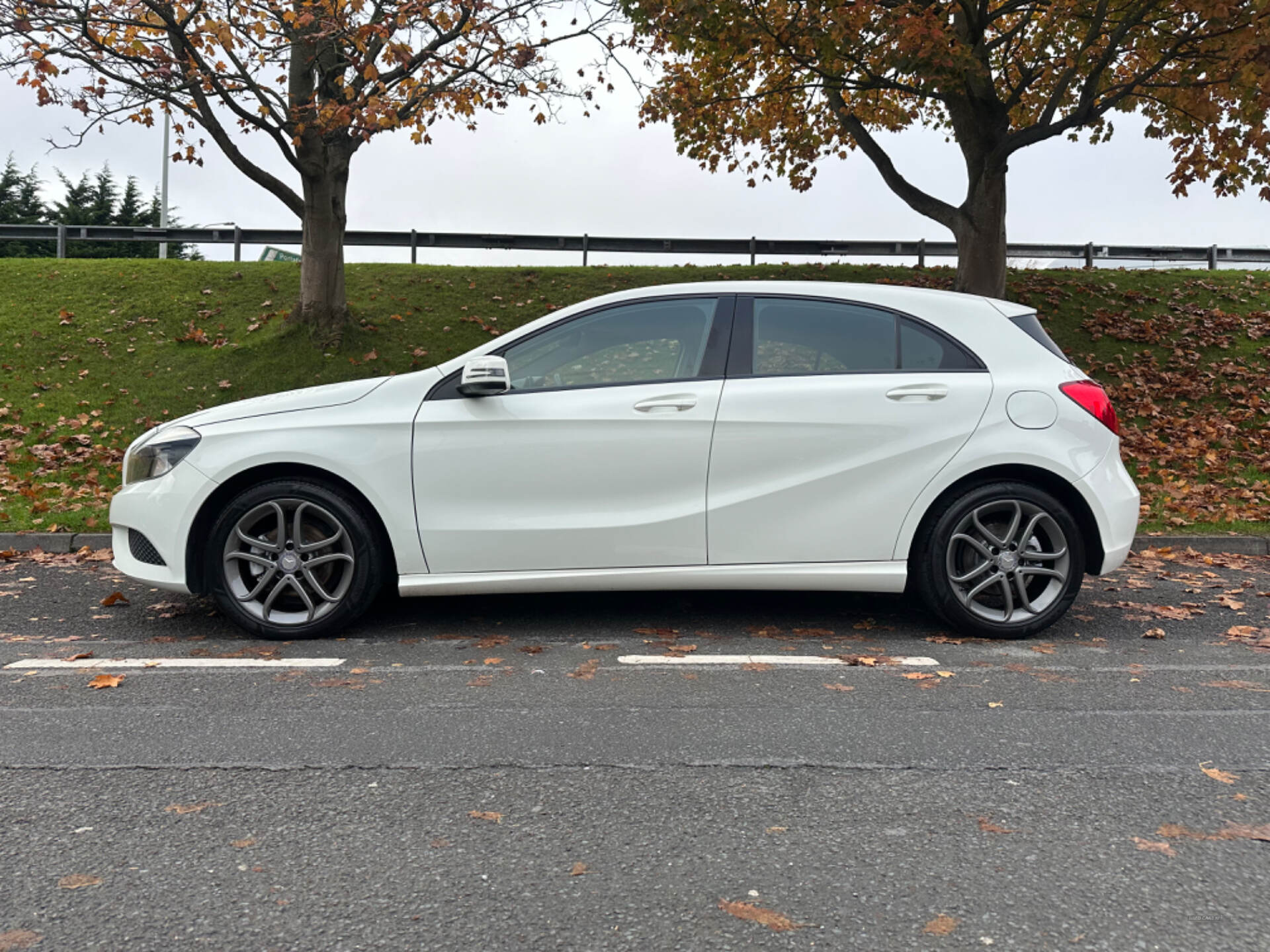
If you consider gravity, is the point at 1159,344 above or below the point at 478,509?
above

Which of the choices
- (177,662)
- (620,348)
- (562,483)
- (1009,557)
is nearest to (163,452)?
(177,662)

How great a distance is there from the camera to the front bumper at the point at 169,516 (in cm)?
489

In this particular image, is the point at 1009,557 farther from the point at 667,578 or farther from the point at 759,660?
the point at 667,578

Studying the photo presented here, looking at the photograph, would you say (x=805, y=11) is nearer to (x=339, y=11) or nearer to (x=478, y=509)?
(x=339, y=11)

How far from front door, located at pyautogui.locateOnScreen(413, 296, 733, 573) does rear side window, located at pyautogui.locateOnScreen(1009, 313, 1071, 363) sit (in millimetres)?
1626

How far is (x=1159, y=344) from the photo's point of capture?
14727mm

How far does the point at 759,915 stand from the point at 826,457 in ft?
9.37

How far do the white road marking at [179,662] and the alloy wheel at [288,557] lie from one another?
0.36 meters

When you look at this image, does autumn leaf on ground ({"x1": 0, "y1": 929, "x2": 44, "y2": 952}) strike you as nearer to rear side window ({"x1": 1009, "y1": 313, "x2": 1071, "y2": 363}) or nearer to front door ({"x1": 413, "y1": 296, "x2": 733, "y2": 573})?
front door ({"x1": 413, "y1": 296, "x2": 733, "y2": 573})

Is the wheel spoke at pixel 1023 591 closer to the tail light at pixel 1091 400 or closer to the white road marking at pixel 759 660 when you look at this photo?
the white road marking at pixel 759 660

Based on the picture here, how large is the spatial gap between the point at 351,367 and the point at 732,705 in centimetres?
1008

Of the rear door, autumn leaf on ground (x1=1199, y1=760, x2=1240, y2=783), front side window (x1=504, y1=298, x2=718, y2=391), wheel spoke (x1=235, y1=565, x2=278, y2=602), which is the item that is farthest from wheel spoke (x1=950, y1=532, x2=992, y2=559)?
wheel spoke (x1=235, y1=565, x2=278, y2=602)

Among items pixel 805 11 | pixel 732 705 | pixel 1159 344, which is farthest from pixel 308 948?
pixel 1159 344

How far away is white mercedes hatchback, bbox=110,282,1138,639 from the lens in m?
4.89
